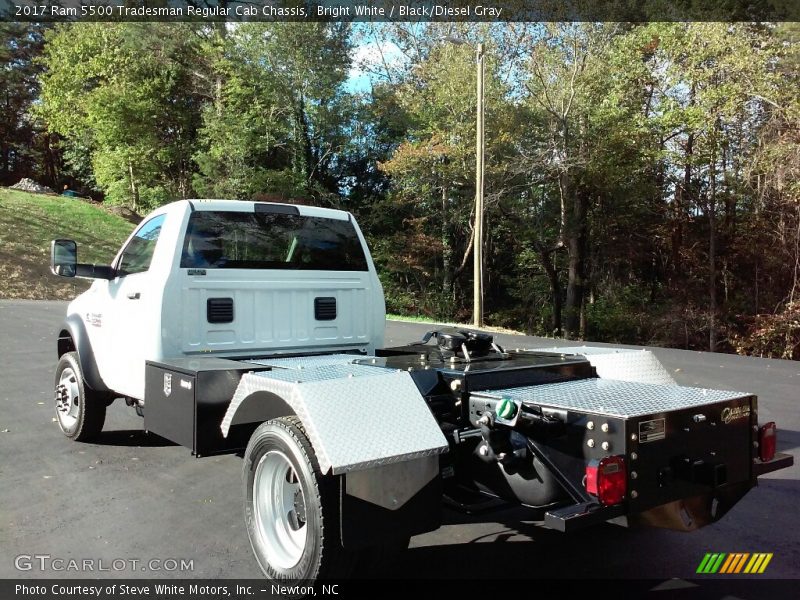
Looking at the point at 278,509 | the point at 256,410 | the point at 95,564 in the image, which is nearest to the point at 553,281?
the point at 256,410

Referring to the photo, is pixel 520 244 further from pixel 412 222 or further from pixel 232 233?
pixel 232 233

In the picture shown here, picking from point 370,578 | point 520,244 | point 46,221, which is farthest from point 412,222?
point 370,578

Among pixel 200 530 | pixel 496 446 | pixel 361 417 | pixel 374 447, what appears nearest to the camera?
pixel 374 447

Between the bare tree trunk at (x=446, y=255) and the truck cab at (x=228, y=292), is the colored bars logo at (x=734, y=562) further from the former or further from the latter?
the bare tree trunk at (x=446, y=255)

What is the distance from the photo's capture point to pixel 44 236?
30.5 meters

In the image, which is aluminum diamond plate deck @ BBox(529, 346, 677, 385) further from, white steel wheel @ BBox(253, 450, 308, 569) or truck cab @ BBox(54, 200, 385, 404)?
white steel wheel @ BBox(253, 450, 308, 569)

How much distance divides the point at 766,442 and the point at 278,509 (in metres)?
2.58

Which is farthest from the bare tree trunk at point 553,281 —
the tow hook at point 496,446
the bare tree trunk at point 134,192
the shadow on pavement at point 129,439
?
the tow hook at point 496,446

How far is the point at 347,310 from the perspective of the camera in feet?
18.7

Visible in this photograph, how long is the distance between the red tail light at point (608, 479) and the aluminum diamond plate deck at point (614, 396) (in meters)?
0.21

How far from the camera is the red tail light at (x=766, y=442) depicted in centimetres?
352

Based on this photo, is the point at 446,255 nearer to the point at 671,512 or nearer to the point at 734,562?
the point at 734,562

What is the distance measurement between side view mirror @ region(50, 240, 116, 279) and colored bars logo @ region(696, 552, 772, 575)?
468cm

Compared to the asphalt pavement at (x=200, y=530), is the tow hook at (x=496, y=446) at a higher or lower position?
higher
